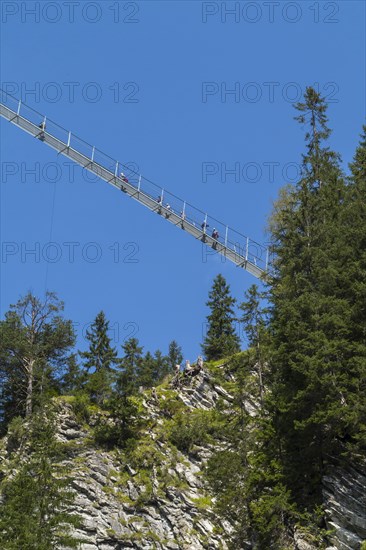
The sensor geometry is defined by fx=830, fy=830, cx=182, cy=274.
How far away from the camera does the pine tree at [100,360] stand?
4622 cm

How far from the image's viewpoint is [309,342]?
34969 millimetres

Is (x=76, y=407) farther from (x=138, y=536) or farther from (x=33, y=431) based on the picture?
(x=138, y=536)

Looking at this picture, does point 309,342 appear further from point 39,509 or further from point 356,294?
point 39,509

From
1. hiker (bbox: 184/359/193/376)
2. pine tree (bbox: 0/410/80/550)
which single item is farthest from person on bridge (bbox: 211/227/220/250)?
pine tree (bbox: 0/410/80/550)

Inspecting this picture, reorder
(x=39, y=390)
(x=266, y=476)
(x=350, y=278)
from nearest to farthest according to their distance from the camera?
(x=266, y=476)
(x=350, y=278)
(x=39, y=390)

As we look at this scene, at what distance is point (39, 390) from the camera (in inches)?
1900

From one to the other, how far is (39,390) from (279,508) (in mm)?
19728

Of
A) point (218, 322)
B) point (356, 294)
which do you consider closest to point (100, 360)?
point (218, 322)

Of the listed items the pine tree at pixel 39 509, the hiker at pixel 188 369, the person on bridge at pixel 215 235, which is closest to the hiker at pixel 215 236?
the person on bridge at pixel 215 235

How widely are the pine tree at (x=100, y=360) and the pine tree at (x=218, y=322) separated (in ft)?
24.0

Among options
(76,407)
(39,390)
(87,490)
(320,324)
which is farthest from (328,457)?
(39,390)

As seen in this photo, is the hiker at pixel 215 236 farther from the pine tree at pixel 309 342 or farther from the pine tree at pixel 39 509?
the pine tree at pixel 39 509

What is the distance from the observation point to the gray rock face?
31.6 metres

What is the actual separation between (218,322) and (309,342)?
2972 cm
